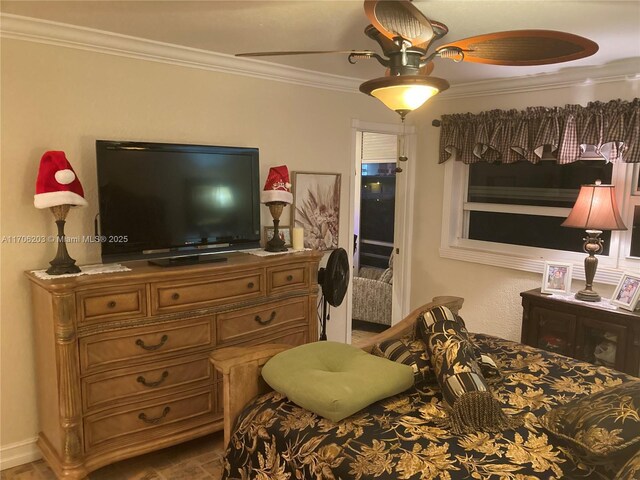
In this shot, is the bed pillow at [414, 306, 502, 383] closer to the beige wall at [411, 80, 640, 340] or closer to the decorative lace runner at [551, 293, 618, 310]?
the decorative lace runner at [551, 293, 618, 310]

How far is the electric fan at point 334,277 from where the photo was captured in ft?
12.0

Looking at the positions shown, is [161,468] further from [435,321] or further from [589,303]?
[589,303]

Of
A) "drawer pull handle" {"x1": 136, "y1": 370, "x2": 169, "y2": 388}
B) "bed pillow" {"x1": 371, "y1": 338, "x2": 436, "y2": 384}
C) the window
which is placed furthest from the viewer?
the window

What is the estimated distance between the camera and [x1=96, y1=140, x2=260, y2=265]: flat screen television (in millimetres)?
2691

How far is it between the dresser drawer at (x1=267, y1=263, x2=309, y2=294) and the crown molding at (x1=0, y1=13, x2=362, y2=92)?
1.40 meters

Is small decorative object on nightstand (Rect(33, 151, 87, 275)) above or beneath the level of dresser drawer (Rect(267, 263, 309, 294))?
above

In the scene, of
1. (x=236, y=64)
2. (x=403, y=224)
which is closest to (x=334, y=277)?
(x=403, y=224)

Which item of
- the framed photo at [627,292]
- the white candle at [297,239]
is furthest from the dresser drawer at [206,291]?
the framed photo at [627,292]

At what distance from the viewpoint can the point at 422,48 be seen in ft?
6.71

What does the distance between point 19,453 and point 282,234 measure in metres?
2.13

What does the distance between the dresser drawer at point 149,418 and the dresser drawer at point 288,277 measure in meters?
0.76

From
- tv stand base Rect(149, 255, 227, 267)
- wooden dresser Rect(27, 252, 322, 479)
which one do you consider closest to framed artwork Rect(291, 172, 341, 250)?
wooden dresser Rect(27, 252, 322, 479)

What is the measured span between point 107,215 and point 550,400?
235 cm

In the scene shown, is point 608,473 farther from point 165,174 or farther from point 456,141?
point 456,141
